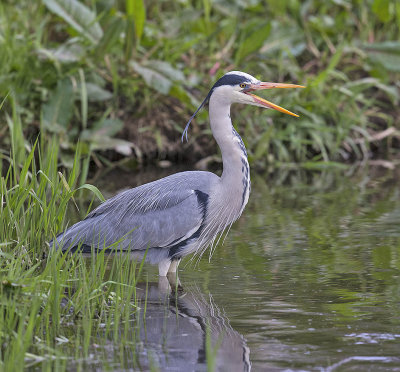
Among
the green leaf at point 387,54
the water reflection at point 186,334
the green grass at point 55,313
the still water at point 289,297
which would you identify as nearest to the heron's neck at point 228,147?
the still water at point 289,297

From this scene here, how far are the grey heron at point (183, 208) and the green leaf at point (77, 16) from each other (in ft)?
14.5

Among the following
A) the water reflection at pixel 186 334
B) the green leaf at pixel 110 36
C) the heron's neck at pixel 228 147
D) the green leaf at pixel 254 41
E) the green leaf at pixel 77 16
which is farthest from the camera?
the green leaf at pixel 254 41

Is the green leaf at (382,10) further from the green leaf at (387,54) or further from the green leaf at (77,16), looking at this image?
the green leaf at (77,16)

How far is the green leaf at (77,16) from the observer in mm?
10203

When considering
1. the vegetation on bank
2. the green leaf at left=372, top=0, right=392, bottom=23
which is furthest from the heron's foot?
the green leaf at left=372, top=0, right=392, bottom=23

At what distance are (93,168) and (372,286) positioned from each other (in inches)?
229

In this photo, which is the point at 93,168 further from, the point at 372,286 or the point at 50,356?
the point at 50,356

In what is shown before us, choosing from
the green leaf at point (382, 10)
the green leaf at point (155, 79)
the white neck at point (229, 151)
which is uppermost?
the green leaf at point (382, 10)

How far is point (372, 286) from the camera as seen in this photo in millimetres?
5555

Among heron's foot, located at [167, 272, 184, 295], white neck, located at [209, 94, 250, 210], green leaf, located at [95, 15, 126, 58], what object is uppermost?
green leaf, located at [95, 15, 126, 58]

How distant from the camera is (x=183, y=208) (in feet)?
19.4

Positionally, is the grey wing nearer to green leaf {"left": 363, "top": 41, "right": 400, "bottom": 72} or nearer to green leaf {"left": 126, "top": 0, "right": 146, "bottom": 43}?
green leaf {"left": 126, "top": 0, "right": 146, "bottom": 43}

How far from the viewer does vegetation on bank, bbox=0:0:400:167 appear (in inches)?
397

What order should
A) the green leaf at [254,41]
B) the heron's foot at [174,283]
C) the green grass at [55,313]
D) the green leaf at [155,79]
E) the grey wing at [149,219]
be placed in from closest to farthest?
the green grass at [55,313]
the heron's foot at [174,283]
the grey wing at [149,219]
the green leaf at [155,79]
the green leaf at [254,41]
